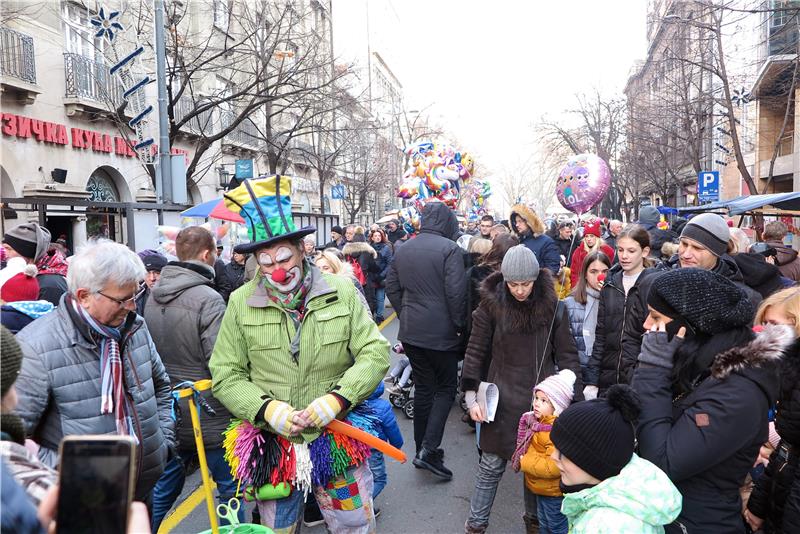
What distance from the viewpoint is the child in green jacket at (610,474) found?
2.06 meters

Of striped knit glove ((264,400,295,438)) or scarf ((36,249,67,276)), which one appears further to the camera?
scarf ((36,249,67,276))

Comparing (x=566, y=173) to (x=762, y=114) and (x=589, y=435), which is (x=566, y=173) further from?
(x=762, y=114)

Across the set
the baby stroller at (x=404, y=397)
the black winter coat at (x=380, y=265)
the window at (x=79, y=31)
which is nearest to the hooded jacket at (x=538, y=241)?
the baby stroller at (x=404, y=397)

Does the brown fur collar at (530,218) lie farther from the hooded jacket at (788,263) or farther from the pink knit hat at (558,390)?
the pink knit hat at (558,390)

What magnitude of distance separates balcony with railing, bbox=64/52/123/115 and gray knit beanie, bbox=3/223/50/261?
34.9 feet

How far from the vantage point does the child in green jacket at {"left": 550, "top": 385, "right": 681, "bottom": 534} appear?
2.06 meters

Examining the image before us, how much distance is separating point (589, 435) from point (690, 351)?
493mm

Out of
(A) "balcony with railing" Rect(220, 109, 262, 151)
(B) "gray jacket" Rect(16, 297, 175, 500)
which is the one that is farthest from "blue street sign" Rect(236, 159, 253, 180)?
(B) "gray jacket" Rect(16, 297, 175, 500)

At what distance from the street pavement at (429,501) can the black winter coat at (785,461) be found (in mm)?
1905

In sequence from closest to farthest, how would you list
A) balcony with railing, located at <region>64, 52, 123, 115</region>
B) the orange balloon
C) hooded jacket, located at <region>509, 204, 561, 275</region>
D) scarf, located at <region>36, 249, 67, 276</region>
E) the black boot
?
the orange balloon < the black boot < scarf, located at <region>36, 249, 67, 276</region> < hooded jacket, located at <region>509, 204, 561, 275</region> < balcony with railing, located at <region>64, 52, 123, 115</region>

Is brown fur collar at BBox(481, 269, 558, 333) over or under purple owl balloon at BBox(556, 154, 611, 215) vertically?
under

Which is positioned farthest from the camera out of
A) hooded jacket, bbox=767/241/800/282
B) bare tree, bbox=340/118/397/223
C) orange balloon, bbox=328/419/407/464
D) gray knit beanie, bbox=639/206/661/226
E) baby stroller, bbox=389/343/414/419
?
bare tree, bbox=340/118/397/223

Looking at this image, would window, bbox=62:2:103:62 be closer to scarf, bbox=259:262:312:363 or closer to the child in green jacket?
scarf, bbox=259:262:312:363

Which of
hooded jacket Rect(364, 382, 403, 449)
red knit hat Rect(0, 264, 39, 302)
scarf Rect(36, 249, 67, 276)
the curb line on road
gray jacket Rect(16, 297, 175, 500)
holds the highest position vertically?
scarf Rect(36, 249, 67, 276)
